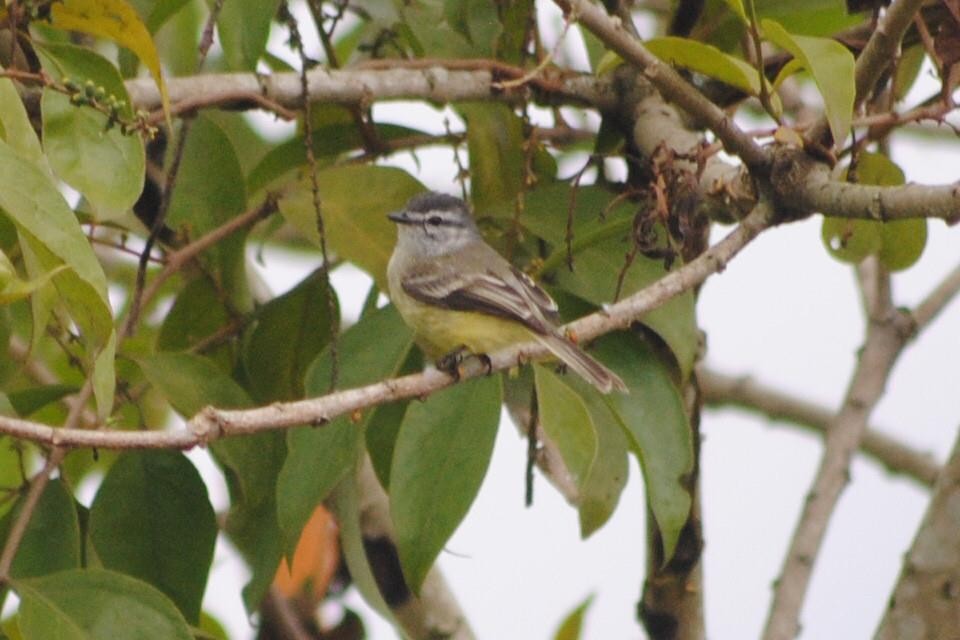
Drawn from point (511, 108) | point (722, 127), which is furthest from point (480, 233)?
point (722, 127)

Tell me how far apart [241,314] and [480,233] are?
1.69 feet

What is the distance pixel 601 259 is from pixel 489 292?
1.71 feet

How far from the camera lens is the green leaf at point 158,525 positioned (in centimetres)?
255

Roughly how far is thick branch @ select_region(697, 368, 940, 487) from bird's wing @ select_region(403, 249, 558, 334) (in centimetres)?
169

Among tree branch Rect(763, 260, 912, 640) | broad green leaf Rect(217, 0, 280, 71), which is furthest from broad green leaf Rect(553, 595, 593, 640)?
broad green leaf Rect(217, 0, 280, 71)

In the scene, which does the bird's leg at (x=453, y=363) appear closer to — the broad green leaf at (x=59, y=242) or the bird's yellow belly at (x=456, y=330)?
the bird's yellow belly at (x=456, y=330)

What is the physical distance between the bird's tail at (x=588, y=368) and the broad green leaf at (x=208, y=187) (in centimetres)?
76

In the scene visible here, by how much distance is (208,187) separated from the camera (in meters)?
3.03

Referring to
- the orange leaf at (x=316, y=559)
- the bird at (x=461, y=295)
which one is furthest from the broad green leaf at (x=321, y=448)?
the orange leaf at (x=316, y=559)

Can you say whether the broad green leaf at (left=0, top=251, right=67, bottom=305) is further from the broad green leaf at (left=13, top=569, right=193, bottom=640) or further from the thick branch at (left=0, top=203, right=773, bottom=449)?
the broad green leaf at (left=13, top=569, right=193, bottom=640)

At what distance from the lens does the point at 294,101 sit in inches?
116

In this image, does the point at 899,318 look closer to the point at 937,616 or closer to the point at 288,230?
the point at 937,616

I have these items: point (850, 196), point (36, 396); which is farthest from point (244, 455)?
point (850, 196)

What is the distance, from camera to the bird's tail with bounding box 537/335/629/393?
2.61 m
